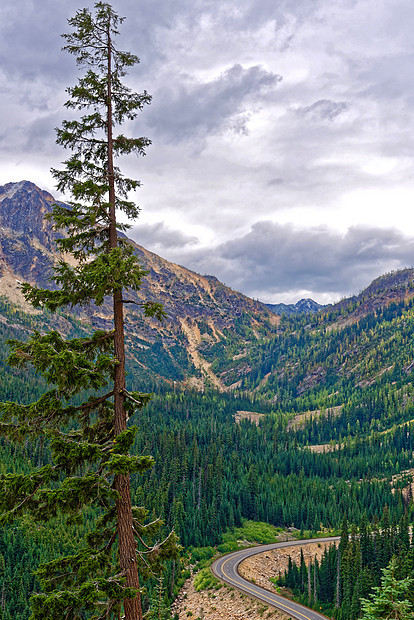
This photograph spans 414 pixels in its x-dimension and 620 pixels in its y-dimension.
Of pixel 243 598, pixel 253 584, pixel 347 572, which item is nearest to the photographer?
pixel 243 598

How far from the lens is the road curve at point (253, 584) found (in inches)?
2697

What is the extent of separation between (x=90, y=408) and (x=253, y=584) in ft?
285

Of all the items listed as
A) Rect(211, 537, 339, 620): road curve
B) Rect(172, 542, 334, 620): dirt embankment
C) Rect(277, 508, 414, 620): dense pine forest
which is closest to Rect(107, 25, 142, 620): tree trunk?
Rect(172, 542, 334, 620): dirt embankment

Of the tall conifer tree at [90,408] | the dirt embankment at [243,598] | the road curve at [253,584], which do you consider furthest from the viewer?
the road curve at [253,584]

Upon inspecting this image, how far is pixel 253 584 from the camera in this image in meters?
81.3

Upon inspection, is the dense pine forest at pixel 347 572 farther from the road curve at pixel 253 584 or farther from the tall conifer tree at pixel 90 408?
the tall conifer tree at pixel 90 408

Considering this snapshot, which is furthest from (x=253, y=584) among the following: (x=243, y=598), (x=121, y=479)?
(x=121, y=479)

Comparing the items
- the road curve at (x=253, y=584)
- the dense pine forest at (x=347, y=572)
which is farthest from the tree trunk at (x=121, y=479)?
the dense pine forest at (x=347, y=572)

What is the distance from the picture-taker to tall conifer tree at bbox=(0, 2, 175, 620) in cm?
1112

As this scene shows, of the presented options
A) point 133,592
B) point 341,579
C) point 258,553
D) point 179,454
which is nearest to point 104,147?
point 133,592

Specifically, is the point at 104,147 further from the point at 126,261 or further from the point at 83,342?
the point at 83,342

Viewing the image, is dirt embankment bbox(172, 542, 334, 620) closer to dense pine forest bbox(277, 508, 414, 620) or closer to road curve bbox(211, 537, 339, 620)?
road curve bbox(211, 537, 339, 620)

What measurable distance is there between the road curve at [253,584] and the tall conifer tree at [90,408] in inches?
2714

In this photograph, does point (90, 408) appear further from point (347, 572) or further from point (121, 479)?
point (347, 572)
